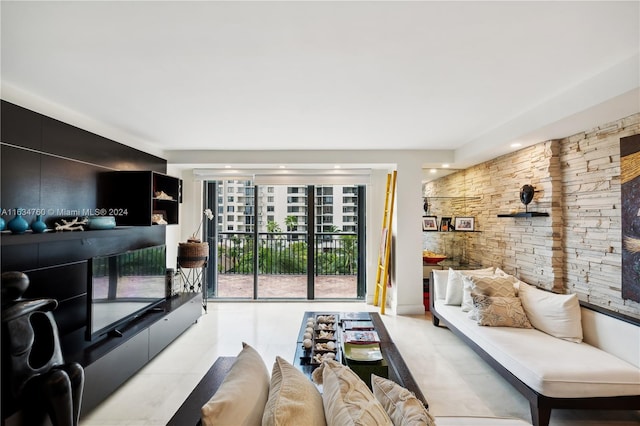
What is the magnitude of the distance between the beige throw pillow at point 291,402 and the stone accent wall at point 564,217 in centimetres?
279

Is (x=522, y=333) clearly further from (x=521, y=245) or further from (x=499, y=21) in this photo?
(x=499, y=21)

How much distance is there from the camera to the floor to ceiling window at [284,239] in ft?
17.6

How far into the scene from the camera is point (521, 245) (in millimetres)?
3709

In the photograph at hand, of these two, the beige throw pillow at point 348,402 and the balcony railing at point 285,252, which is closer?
the beige throw pillow at point 348,402

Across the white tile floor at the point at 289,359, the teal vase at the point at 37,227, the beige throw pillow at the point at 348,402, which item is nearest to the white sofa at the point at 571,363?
the white tile floor at the point at 289,359

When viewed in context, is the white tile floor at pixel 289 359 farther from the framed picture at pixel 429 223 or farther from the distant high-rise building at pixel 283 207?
the distant high-rise building at pixel 283 207

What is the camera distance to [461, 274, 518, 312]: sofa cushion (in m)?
3.13

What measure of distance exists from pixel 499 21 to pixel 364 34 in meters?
0.68

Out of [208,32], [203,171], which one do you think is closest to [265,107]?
[208,32]

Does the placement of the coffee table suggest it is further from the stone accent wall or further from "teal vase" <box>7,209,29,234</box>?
"teal vase" <box>7,209,29,234</box>

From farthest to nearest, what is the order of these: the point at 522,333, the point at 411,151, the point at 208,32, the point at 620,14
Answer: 1. the point at 411,151
2. the point at 522,333
3. the point at 208,32
4. the point at 620,14

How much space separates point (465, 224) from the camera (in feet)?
15.3

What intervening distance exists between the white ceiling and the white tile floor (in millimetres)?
2296

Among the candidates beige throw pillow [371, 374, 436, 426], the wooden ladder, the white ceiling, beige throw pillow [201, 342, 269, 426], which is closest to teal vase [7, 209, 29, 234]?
the white ceiling
